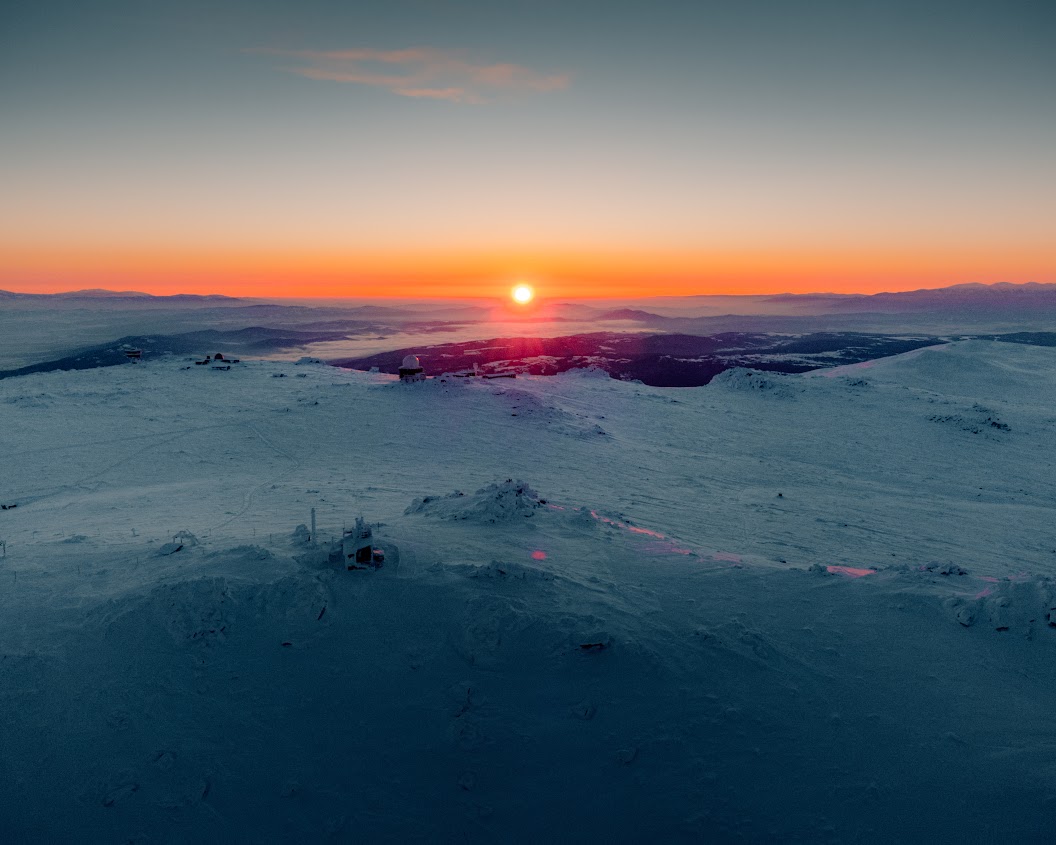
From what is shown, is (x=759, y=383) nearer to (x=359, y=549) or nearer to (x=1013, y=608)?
(x=1013, y=608)

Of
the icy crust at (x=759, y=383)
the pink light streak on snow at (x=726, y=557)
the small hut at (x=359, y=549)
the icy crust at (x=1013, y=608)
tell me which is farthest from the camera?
the icy crust at (x=759, y=383)

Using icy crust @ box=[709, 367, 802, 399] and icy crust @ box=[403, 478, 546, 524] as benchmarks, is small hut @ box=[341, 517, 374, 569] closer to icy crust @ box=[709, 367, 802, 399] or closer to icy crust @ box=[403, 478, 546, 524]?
icy crust @ box=[403, 478, 546, 524]

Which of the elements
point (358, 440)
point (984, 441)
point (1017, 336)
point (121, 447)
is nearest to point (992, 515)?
point (984, 441)

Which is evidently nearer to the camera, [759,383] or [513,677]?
[513,677]

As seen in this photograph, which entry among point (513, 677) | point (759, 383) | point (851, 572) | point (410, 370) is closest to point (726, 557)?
point (851, 572)

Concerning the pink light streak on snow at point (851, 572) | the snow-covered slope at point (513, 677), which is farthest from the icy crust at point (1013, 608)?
the pink light streak on snow at point (851, 572)

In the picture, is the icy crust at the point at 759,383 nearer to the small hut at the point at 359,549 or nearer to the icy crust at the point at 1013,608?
the icy crust at the point at 1013,608

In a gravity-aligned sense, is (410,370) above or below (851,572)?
above

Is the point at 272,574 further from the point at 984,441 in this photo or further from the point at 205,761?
the point at 984,441
